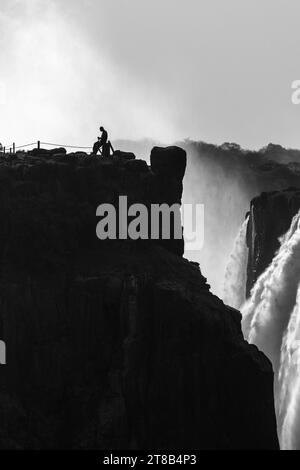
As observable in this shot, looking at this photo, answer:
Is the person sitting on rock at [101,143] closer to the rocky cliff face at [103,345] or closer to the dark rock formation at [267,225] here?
the rocky cliff face at [103,345]

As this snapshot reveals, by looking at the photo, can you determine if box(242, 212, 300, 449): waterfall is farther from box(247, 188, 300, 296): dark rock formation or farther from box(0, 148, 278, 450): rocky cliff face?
box(0, 148, 278, 450): rocky cliff face

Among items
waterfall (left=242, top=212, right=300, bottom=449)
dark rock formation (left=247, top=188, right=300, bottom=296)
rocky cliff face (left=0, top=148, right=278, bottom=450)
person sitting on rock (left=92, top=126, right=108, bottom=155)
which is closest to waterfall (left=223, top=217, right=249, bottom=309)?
dark rock formation (left=247, top=188, right=300, bottom=296)

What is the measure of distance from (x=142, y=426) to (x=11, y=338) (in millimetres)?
11201

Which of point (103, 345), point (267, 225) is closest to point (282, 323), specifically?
point (267, 225)

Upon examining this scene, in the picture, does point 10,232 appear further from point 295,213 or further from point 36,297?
point 295,213

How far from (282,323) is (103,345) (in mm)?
38666

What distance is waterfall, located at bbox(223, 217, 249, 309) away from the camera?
183750 millimetres

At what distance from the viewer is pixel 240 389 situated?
113562mm

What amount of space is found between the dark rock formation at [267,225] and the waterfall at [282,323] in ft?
9.08

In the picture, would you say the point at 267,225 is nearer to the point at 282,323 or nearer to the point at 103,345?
the point at 282,323

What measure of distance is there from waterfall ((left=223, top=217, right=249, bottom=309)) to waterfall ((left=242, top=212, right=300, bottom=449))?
2256 centimetres

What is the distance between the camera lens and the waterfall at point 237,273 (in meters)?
184

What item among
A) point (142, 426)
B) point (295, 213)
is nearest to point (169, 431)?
point (142, 426)

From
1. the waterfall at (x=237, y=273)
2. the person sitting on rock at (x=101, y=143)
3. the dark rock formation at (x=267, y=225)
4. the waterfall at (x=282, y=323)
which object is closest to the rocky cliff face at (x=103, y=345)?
the person sitting on rock at (x=101, y=143)
